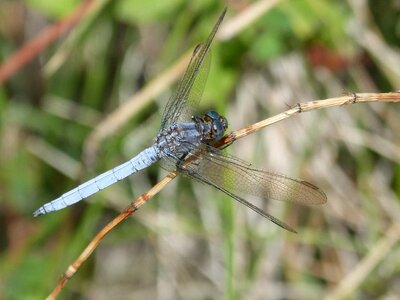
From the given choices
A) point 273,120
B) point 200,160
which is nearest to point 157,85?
point 200,160

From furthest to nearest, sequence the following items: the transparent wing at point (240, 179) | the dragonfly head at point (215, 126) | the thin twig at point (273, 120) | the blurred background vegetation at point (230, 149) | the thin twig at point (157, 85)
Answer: the blurred background vegetation at point (230, 149) → the thin twig at point (157, 85) → the dragonfly head at point (215, 126) → the transparent wing at point (240, 179) → the thin twig at point (273, 120)

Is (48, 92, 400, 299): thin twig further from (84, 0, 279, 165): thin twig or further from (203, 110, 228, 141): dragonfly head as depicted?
(84, 0, 279, 165): thin twig

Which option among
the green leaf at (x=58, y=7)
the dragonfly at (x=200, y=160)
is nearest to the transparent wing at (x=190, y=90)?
the dragonfly at (x=200, y=160)

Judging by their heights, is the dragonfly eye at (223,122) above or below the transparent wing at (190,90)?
below

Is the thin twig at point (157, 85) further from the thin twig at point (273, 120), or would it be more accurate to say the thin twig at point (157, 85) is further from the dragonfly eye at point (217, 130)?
the thin twig at point (273, 120)

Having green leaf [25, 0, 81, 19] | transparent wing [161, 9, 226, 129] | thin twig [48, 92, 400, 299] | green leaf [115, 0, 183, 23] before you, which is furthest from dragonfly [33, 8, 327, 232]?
green leaf [25, 0, 81, 19]

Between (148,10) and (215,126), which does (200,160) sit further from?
(148,10)

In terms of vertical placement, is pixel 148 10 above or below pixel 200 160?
above
